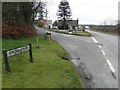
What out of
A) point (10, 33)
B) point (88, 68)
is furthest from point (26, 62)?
point (10, 33)

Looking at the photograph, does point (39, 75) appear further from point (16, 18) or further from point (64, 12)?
point (64, 12)

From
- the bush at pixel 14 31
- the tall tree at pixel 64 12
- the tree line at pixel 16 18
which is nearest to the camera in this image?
the bush at pixel 14 31

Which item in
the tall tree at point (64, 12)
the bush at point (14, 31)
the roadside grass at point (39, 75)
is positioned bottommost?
the roadside grass at point (39, 75)

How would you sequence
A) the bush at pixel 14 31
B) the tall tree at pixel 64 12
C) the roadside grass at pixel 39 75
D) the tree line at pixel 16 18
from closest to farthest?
the roadside grass at pixel 39 75
the bush at pixel 14 31
the tree line at pixel 16 18
the tall tree at pixel 64 12

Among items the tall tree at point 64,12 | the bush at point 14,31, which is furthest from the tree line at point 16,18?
the tall tree at point 64,12

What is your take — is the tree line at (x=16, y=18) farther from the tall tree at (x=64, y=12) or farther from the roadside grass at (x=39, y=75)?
the tall tree at (x=64, y=12)

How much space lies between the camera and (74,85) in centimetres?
907

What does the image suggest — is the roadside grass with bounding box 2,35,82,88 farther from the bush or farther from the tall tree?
the tall tree

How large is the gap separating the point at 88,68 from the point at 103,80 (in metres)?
2.25

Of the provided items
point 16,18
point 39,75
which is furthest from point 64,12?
point 39,75

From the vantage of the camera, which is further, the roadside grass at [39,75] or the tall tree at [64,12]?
the tall tree at [64,12]

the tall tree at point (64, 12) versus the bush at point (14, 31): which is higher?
the tall tree at point (64, 12)

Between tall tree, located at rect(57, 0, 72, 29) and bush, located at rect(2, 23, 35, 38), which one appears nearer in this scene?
bush, located at rect(2, 23, 35, 38)

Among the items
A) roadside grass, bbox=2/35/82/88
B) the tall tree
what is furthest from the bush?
the tall tree
